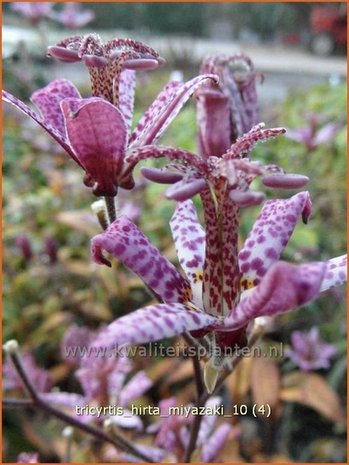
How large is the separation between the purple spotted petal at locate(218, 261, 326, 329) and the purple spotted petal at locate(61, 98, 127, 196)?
0.21m

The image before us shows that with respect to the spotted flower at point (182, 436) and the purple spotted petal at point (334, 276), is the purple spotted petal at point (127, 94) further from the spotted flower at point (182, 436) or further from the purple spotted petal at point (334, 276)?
the spotted flower at point (182, 436)

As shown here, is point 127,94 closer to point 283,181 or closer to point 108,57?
point 108,57

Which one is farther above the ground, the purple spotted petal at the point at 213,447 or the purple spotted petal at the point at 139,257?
the purple spotted petal at the point at 139,257

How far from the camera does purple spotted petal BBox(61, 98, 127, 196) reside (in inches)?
24.5

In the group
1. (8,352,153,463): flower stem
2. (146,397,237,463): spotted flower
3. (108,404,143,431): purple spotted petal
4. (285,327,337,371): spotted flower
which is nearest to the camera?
(8,352,153,463): flower stem

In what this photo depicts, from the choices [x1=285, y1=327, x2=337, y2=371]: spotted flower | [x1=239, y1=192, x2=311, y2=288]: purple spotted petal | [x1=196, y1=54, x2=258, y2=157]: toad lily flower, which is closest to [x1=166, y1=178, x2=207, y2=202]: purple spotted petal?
[x1=239, y1=192, x2=311, y2=288]: purple spotted petal

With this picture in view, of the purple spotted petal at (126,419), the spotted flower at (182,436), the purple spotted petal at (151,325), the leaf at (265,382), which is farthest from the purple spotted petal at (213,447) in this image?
the purple spotted petal at (151,325)

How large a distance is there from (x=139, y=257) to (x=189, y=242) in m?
0.13

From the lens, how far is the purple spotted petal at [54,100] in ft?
2.30

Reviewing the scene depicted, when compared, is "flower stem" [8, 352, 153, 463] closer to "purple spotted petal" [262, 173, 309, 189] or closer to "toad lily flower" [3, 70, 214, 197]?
"toad lily flower" [3, 70, 214, 197]

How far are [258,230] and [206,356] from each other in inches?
5.7

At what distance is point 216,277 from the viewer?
66cm

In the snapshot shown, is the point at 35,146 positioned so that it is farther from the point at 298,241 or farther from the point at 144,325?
the point at 144,325

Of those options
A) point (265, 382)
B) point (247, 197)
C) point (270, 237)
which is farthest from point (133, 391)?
point (247, 197)
